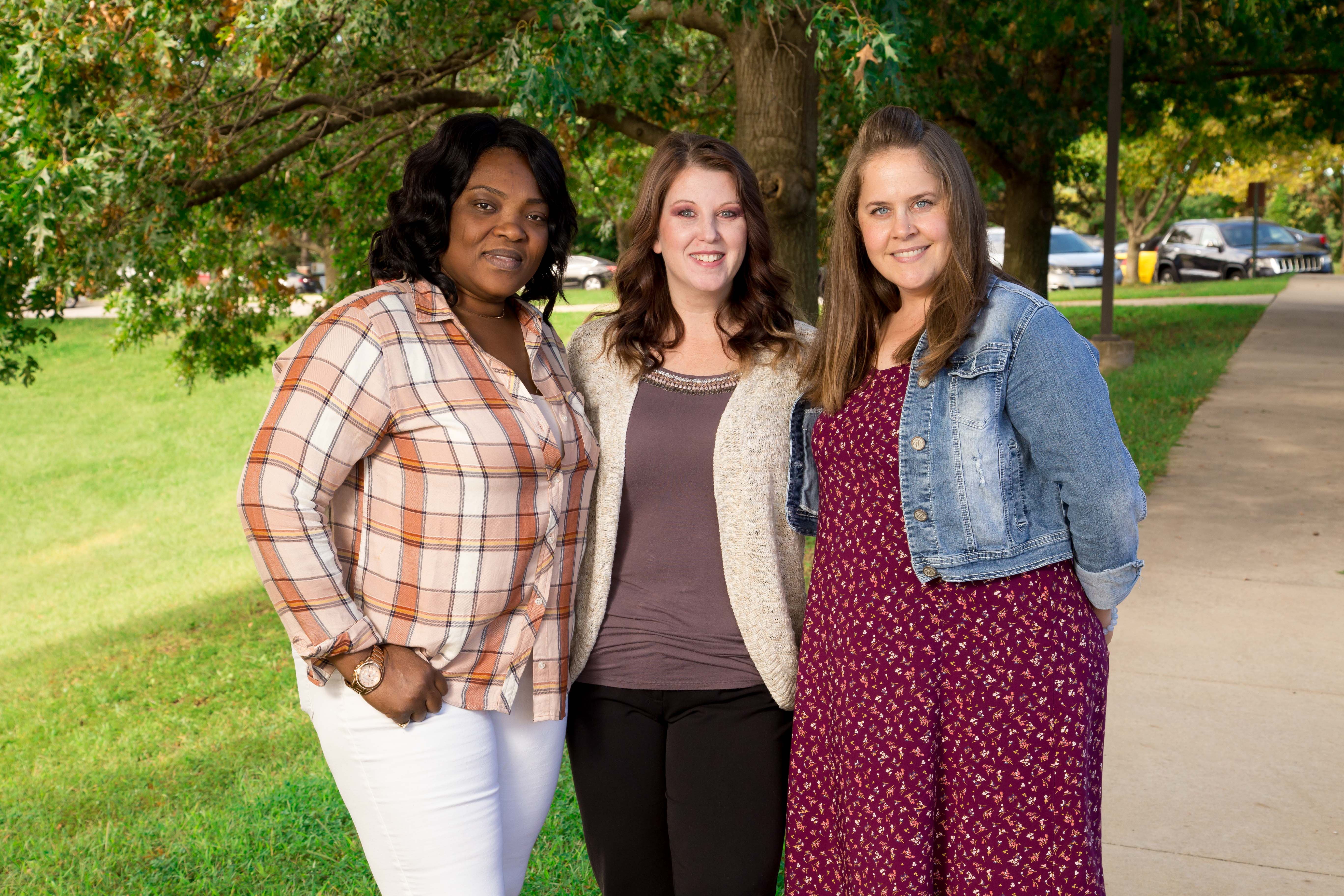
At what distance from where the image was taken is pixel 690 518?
8.54ft

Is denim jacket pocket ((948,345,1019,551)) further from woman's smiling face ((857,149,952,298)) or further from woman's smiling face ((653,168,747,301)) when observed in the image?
woman's smiling face ((653,168,747,301))

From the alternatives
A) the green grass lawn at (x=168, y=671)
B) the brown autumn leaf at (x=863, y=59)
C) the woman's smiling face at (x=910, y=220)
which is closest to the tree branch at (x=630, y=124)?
the brown autumn leaf at (x=863, y=59)

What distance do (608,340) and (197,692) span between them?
512cm

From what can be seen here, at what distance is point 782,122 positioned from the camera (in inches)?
259

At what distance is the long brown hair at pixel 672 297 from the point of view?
9.00 ft

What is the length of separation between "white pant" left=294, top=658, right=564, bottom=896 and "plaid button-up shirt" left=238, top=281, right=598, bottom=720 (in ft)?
0.25

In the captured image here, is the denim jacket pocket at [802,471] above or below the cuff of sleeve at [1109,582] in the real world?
above

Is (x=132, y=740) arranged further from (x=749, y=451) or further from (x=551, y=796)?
(x=749, y=451)

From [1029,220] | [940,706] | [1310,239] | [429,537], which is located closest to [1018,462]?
[940,706]

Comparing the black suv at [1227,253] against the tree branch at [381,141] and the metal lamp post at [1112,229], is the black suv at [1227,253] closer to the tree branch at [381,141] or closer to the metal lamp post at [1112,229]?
the metal lamp post at [1112,229]

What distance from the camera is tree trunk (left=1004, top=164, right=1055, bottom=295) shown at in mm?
13359

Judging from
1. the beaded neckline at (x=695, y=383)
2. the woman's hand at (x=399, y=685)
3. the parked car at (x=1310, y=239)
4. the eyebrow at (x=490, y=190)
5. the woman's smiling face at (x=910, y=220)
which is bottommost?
the parked car at (x=1310, y=239)

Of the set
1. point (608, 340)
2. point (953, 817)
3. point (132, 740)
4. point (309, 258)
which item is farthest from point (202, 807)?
point (309, 258)

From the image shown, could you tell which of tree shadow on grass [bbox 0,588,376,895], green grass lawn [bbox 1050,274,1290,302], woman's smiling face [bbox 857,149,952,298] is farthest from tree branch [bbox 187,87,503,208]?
green grass lawn [bbox 1050,274,1290,302]
